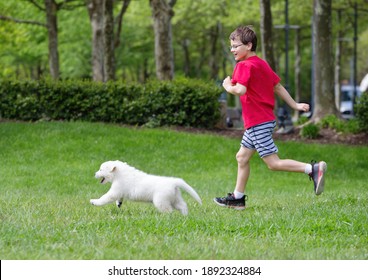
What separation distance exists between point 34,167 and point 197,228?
31.8ft

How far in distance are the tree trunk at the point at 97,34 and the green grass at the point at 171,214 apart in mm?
9456

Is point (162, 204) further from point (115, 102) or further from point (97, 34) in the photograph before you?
point (97, 34)

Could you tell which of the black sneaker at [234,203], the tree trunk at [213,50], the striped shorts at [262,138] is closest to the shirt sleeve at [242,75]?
the striped shorts at [262,138]

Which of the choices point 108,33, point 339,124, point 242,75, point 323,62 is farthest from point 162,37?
point 242,75

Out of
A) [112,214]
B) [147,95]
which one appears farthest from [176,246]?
[147,95]

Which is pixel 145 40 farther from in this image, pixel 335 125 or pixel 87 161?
pixel 87 161

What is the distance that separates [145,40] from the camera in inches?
1852

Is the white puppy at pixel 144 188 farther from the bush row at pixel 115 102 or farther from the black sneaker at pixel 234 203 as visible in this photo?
the bush row at pixel 115 102

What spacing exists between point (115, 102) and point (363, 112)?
639 cm

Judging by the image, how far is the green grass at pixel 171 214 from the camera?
643 cm

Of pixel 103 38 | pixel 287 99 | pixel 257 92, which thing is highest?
pixel 103 38

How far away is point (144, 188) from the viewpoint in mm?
8508

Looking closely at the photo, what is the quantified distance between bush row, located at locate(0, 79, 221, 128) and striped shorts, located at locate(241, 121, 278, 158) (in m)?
10.9

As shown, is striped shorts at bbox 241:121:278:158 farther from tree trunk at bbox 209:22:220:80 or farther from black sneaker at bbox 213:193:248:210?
tree trunk at bbox 209:22:220:80
